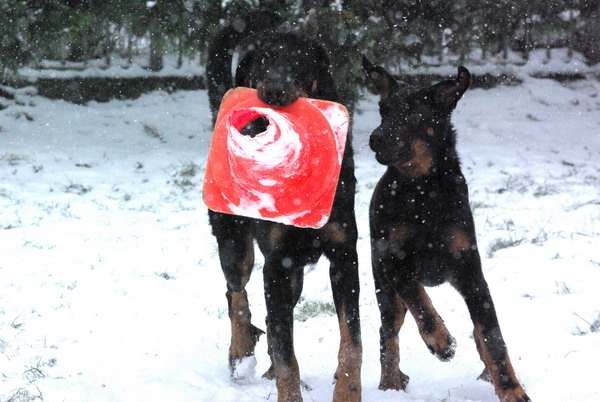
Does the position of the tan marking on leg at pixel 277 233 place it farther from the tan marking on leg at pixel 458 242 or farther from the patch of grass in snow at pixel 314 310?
the patch of grass in snow at pixel 314 310

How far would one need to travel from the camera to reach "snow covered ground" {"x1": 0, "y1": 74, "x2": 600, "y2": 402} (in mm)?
3523

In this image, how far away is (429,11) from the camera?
9.38 m

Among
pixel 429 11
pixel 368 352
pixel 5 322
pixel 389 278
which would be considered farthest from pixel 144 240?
pixel 429 11

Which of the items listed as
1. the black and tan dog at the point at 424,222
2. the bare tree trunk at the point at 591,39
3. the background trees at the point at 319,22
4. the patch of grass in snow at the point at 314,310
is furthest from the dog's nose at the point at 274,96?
the bare tree trunk at the point at 591,39

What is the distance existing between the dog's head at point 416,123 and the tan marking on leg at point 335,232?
0.40 meters

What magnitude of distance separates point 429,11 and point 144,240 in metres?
5.45

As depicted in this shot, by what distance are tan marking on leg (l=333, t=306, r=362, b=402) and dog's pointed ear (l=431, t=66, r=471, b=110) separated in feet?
4.19

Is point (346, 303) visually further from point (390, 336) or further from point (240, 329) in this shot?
point (240, 329)

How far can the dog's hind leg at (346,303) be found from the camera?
312 centimetres

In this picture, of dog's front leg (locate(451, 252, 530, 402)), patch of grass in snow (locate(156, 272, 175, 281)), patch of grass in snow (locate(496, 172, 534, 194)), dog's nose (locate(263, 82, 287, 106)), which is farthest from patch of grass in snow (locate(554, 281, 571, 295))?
patch of grass in snow (locate(496, 172, 534, 194))

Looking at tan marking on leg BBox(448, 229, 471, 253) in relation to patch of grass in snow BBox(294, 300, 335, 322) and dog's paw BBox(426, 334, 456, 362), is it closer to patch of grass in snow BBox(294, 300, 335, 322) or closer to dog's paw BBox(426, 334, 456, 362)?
dog's paw BBox(426, 334, 456, 362)

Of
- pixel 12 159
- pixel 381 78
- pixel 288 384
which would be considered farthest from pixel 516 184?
pixel 12 159

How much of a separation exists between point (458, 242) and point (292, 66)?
4.08 feet

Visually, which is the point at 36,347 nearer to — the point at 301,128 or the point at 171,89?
the point at 301,128
